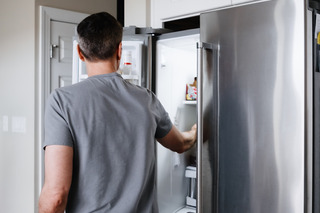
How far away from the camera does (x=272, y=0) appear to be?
1.33 meters

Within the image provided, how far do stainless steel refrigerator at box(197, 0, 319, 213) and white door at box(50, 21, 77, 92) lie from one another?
174 centimetres

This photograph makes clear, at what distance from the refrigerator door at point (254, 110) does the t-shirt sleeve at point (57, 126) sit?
0.64 m

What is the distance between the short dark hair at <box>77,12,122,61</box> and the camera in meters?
1.14

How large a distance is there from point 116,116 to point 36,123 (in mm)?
1906

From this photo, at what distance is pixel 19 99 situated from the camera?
291cm

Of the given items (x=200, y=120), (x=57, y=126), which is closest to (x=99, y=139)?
→ (x=57, y=126)

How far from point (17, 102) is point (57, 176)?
210cm

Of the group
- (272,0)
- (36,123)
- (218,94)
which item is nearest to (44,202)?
(218,94)

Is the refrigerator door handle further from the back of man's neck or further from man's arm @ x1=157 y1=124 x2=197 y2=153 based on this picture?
the back of man's neck

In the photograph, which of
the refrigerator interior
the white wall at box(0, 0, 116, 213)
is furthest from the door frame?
the refrigerator interior

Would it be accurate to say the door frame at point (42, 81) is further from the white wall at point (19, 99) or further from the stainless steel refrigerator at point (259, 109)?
the stainless steel refrigerator at point (259, 109)

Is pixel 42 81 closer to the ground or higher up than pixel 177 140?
higher up

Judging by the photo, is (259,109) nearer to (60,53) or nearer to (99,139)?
(99,139)

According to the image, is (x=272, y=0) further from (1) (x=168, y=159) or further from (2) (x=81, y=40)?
(1) (x=168, y=159)
